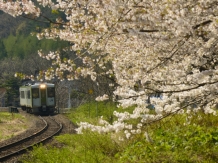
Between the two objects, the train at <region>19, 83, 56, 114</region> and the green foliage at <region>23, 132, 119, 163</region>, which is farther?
the train at <region>19, 83, 56, 114</region>

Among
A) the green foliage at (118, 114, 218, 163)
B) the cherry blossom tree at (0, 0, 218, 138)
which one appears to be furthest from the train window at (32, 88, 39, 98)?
the green foliage at (118, 114, 218, 163)

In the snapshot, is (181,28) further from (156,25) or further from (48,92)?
(48,92)

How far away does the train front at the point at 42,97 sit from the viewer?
31000 millimetres

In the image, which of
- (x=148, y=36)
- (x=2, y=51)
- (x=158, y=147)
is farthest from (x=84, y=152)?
(x=2, y=51)

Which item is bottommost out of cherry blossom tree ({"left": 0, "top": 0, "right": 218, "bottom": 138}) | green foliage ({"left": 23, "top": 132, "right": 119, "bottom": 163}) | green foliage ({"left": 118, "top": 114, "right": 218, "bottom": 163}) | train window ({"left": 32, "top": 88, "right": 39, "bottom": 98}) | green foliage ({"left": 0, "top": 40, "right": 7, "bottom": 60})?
green foliage ({"left": 23, "top": 132, "right": 119, "bottom": 163})

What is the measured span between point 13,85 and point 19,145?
56.3m

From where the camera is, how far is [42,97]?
31.4 metres

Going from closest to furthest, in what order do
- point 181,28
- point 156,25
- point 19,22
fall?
point 181,28
point 156,25
point 19,22

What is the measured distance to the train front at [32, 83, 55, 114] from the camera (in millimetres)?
31000

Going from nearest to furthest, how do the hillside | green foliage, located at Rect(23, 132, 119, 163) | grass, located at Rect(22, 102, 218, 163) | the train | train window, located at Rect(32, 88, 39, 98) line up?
grass, located at Rect(22, 102, 218, 163) → green foliage, located at Rect(23, 132, 119, 163) → train window, located at Rect(32, 88, 39, 98) → the train → the hillside

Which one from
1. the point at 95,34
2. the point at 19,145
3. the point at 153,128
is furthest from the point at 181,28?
the point at 19,145

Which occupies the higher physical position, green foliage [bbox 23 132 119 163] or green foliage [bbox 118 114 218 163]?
green foliage [bbox 118 114 218 163]

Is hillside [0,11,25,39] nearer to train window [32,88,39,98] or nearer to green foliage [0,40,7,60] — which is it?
green foliage [0,40,7,60]

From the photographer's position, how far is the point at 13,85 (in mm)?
68812
